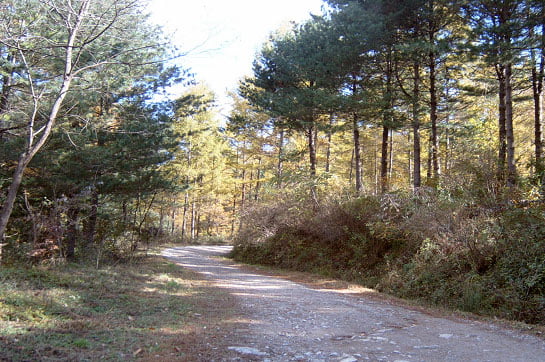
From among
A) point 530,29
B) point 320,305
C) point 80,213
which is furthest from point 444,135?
point 80,213

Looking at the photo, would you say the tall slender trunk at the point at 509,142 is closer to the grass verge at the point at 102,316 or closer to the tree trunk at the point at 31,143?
the grass verge at the point at 102,316

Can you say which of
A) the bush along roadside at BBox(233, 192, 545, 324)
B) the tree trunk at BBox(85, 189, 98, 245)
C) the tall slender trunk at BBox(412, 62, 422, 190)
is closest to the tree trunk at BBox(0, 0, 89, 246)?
the tree trunk at BBox(85, 189, 98, 245)

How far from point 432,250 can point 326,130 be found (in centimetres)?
746

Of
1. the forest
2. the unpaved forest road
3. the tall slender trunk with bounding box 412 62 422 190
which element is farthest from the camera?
the tall slender trunk with bounding box 412 62 422 190

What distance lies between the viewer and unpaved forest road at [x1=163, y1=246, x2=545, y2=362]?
4.88m

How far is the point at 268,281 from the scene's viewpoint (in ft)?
40.9

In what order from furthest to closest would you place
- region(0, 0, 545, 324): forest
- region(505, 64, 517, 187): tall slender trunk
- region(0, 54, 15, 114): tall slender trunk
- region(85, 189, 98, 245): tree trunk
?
region(85, 189, 98, 245): tree trunk < region(505, 64, 517, 187): tall slender trunk < region(0, 54, 15, 114): tall slender trunk < region(0, 0, 545, 324): forest

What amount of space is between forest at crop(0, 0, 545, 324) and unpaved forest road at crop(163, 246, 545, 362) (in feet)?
7.35

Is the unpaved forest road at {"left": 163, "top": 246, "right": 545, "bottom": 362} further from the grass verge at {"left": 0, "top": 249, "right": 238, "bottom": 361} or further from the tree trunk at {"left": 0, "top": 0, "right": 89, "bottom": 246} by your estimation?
the tree trunk at {"left": 0, "top": 0, "right": 89, "bottom": 246}

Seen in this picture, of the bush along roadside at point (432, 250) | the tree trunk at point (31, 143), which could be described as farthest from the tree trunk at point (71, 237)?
the bush along roadside at point (432, 250)

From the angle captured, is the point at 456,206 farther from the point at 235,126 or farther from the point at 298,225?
the point at 235,126

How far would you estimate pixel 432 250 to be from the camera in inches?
422

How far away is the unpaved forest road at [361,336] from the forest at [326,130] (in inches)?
88.1

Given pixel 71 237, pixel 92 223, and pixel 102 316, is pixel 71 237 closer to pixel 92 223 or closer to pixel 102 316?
pixel 92 223
